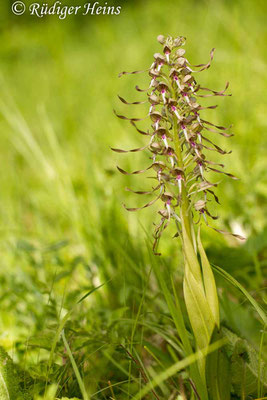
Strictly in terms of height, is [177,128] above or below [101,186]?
above

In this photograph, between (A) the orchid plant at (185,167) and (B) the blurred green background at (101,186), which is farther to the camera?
(B) the blurred green background at (101,186)

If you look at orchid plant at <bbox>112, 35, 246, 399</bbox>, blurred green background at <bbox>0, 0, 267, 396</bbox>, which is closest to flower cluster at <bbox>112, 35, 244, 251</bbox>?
orchid plant at <bbox>112, 35, 246, 399</bbox>

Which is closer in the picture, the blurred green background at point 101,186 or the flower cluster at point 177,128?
the flower cluster at point 177,128

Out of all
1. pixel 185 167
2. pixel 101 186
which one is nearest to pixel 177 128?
pixel 185 167

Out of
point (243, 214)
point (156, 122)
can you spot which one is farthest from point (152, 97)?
point (243, 214)

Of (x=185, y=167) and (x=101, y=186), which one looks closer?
(x=185, y=167)

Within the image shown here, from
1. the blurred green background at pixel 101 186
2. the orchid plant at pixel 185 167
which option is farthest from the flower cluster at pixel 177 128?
the blurred green background at pixel 101 186

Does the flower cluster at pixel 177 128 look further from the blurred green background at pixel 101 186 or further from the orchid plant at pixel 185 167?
the blurred green background at pixel 101 186

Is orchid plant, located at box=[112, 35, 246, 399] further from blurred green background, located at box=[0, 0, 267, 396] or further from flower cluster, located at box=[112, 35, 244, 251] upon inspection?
blurred green background, located at box=[0, 0, 267, 396]

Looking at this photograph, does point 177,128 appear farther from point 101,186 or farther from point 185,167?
point 101,186
